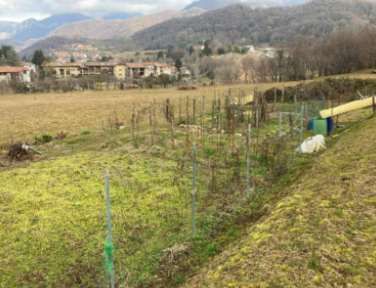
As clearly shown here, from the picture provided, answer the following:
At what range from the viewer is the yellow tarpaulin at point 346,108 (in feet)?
35.1

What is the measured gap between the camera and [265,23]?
487 feet

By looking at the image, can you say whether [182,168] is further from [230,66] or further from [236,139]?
[230,66]

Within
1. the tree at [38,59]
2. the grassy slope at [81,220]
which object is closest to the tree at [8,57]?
the tree at [38,59]

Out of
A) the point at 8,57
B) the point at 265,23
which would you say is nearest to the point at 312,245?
the point at 8,57

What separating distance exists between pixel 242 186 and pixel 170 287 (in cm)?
311

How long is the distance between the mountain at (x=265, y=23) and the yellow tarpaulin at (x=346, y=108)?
327 ft

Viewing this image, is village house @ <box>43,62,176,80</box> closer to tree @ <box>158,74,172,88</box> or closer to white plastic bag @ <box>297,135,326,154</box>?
tree @ <box>158,74,172,88</box>

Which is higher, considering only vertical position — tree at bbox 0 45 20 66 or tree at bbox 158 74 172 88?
tree at bbox 0 45 20 66

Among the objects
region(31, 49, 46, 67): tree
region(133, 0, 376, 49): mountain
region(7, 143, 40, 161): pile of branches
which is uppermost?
region(133, 0, 376, 49): mountain

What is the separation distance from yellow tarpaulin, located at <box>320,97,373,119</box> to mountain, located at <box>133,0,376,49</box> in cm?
9952

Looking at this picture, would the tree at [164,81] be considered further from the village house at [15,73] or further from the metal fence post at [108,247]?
the metal fence post at [108,247]

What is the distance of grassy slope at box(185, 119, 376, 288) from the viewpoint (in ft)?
9.67

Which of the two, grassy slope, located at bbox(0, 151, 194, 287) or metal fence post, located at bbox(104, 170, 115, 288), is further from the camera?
grassy slope, located at bbox(0, 151, 194, 287)

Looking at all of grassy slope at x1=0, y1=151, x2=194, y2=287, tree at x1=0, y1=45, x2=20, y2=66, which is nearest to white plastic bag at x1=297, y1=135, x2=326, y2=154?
grassy slope at x1=0, y1=151, x2=194, y2=287
